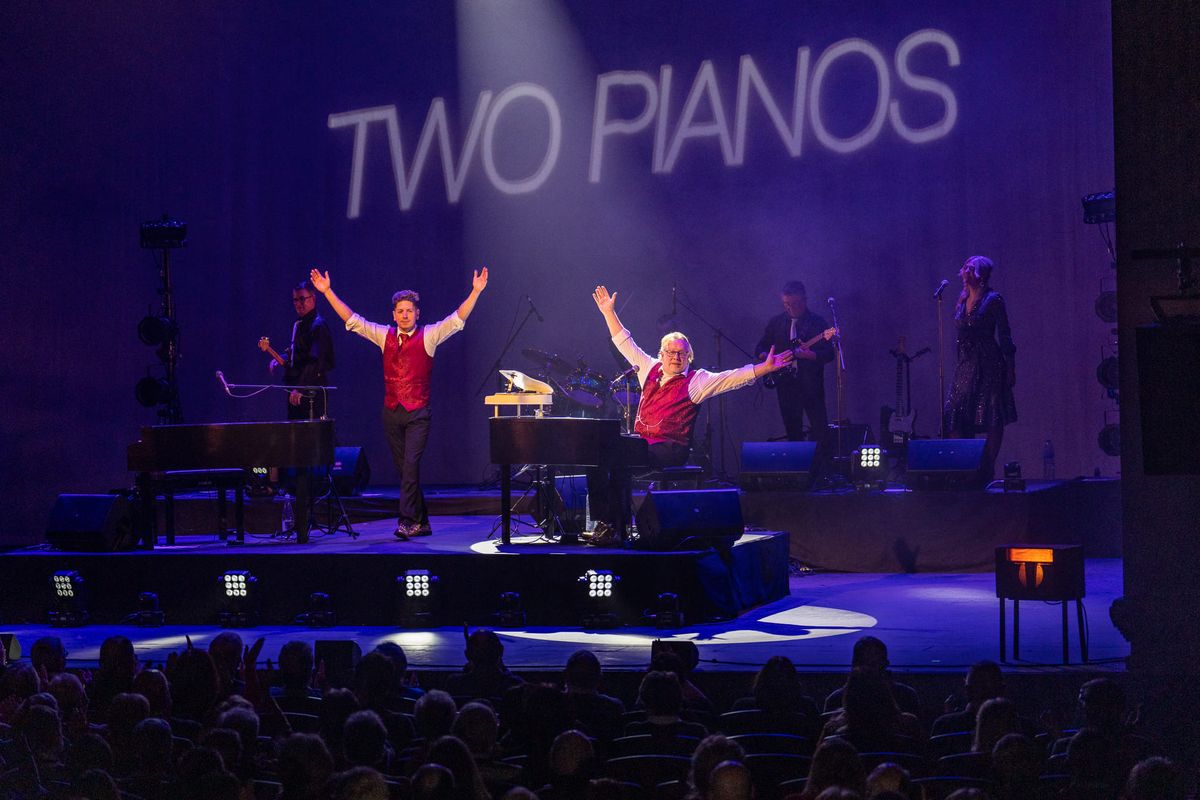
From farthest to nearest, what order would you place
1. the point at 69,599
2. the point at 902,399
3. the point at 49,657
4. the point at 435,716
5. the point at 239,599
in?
the point at 902,399, the point at 69,599, the point at 239,599, the point at 49,657, the point at 435,716

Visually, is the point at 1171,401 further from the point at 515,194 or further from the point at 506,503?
the point at 515,194

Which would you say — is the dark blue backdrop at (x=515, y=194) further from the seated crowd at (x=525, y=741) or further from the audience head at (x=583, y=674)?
the audience head at (x=583, y=674)

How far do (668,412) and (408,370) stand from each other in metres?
1.88

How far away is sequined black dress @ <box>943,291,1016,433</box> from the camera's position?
10.7m

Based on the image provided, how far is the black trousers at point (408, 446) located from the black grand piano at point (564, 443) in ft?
2.72

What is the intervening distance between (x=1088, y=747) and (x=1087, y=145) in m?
9.90

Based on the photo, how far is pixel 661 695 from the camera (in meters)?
4.73

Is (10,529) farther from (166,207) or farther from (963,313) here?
(963,313)

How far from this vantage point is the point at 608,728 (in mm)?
5027

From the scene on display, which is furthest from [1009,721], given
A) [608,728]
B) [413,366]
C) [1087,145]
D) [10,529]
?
[10,529]

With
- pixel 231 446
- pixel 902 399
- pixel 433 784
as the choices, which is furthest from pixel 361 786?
pixel 902 399

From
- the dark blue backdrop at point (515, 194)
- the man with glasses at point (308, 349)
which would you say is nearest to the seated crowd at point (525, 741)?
the man with glasses at point (308, 349)

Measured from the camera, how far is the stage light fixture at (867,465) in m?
10.9

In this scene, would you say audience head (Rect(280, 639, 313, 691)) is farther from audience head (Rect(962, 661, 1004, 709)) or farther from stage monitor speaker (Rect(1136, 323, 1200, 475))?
stage monitor speaker (Rect(1136, 323, 1200, 475))
